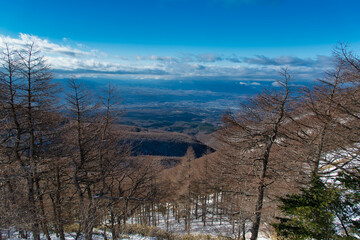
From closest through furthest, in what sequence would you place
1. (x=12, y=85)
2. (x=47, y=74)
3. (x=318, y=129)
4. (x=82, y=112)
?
(x=12, y=85)
(x=47, y=74)
(x=82, y=112)
(x=318, y=129)

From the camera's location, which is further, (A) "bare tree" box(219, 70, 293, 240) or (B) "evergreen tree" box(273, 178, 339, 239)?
(A) "bare tree" box(219, 70, 293, 240)

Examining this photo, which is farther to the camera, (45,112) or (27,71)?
(45,112)

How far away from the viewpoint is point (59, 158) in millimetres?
11352

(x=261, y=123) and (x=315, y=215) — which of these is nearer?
(x=315, y=215)

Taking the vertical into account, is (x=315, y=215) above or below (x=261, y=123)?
below

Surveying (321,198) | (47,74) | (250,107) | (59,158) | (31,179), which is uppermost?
(47,74)

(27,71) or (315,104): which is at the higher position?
(27,71)

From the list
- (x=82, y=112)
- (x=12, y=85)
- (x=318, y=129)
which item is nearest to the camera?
(x=12, y=85)

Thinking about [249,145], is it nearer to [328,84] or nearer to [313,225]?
[313,225]

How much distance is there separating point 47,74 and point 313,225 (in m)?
12.9

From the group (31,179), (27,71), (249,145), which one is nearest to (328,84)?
(249,145)

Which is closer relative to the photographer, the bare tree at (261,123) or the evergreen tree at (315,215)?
the evergreen tree at (315,215)

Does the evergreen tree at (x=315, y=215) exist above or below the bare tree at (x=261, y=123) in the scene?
below

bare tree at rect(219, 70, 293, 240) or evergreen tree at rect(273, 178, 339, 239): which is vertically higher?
bare tree at rect(219, 70, 293, 240)
